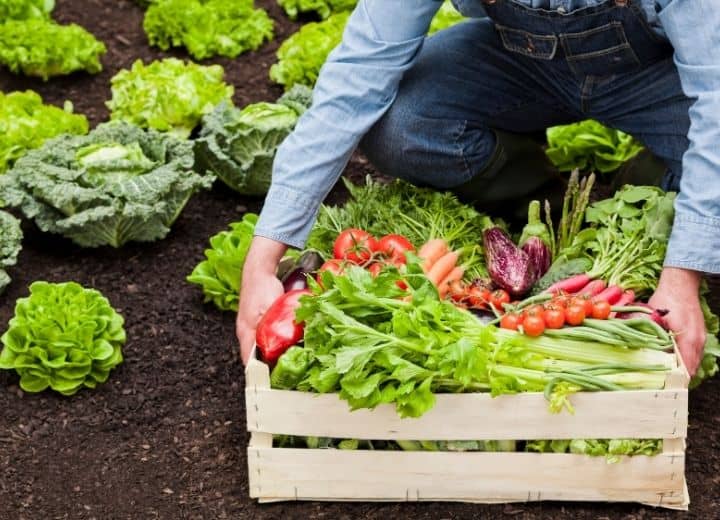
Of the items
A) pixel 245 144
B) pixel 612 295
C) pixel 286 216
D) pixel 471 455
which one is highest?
pixel 612 295

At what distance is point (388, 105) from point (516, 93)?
22.3 inches

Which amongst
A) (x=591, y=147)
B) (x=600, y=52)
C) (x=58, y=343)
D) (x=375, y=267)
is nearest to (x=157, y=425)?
(x=58, y=343)

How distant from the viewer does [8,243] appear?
415 centimetres

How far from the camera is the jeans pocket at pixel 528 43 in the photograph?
3.63 meters

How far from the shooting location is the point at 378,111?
3.67m

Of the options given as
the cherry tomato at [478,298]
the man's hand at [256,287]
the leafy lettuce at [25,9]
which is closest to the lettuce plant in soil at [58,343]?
the man's hand at [256,287]

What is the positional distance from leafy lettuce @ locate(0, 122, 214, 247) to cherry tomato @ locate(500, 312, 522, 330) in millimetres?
1837

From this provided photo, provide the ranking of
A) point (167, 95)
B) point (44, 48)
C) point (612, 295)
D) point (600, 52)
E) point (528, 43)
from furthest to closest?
point (44, 48), point (167, 95), point (528, 43), point (600, 52), point (612, 295)

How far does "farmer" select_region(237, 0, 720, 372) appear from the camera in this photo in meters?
3.07

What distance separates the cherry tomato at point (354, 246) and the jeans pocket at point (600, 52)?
3.10 feet

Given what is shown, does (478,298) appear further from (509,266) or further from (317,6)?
(317,6)

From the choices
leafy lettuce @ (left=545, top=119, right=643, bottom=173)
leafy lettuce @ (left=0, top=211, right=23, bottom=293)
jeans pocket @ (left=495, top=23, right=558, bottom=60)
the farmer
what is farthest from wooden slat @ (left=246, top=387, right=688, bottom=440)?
leafy lettuce @ (left=545, top=119, right=643, bottom=173)

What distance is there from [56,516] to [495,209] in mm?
2074

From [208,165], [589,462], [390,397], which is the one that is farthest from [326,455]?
[208,165]
